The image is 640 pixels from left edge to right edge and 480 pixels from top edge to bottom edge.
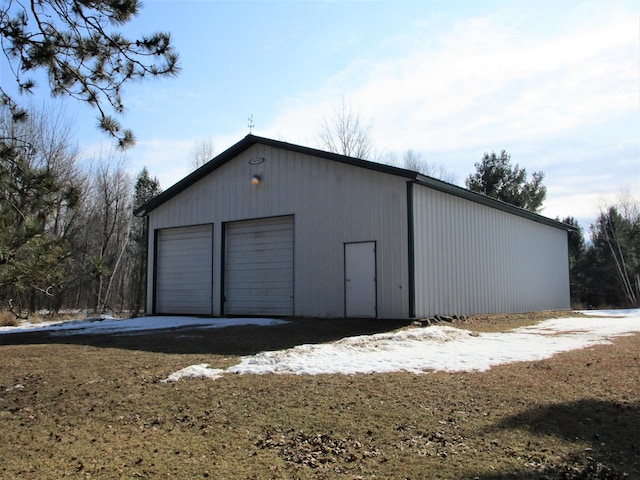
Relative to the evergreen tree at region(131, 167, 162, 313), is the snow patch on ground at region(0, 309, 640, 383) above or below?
below

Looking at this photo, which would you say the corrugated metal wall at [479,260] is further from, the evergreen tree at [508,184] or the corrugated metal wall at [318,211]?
the evergreen tree at [508,184]

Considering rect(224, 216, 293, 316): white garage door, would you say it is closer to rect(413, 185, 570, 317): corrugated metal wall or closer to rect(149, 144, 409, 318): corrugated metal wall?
rect(149, 144, 409, 318): corrugated metal wall

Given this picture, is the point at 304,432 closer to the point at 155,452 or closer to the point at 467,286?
the point at 155,452

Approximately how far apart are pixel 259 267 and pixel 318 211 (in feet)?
9.43

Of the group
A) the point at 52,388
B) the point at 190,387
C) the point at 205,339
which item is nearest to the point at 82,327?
the point at 205,339

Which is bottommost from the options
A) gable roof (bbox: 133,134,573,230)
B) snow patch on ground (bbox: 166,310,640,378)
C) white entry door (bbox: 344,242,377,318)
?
snow patch on ground (bbox: 166,310,640,378)

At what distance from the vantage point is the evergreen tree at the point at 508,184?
121 feet

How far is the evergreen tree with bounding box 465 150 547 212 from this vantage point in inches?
1451

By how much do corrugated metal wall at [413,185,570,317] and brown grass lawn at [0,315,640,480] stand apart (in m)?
6.85

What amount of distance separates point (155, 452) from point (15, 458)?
1118mm

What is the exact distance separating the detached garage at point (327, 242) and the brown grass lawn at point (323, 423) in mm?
6836

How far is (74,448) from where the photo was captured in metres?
4.32

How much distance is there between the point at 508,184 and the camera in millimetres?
37031

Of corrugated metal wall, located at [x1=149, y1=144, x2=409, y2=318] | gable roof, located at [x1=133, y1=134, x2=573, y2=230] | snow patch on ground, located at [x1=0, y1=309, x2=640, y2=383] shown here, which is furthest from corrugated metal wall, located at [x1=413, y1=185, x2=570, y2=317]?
snow patch on ground, located at [x1=0, y1=309, x2=640, y2=383]
